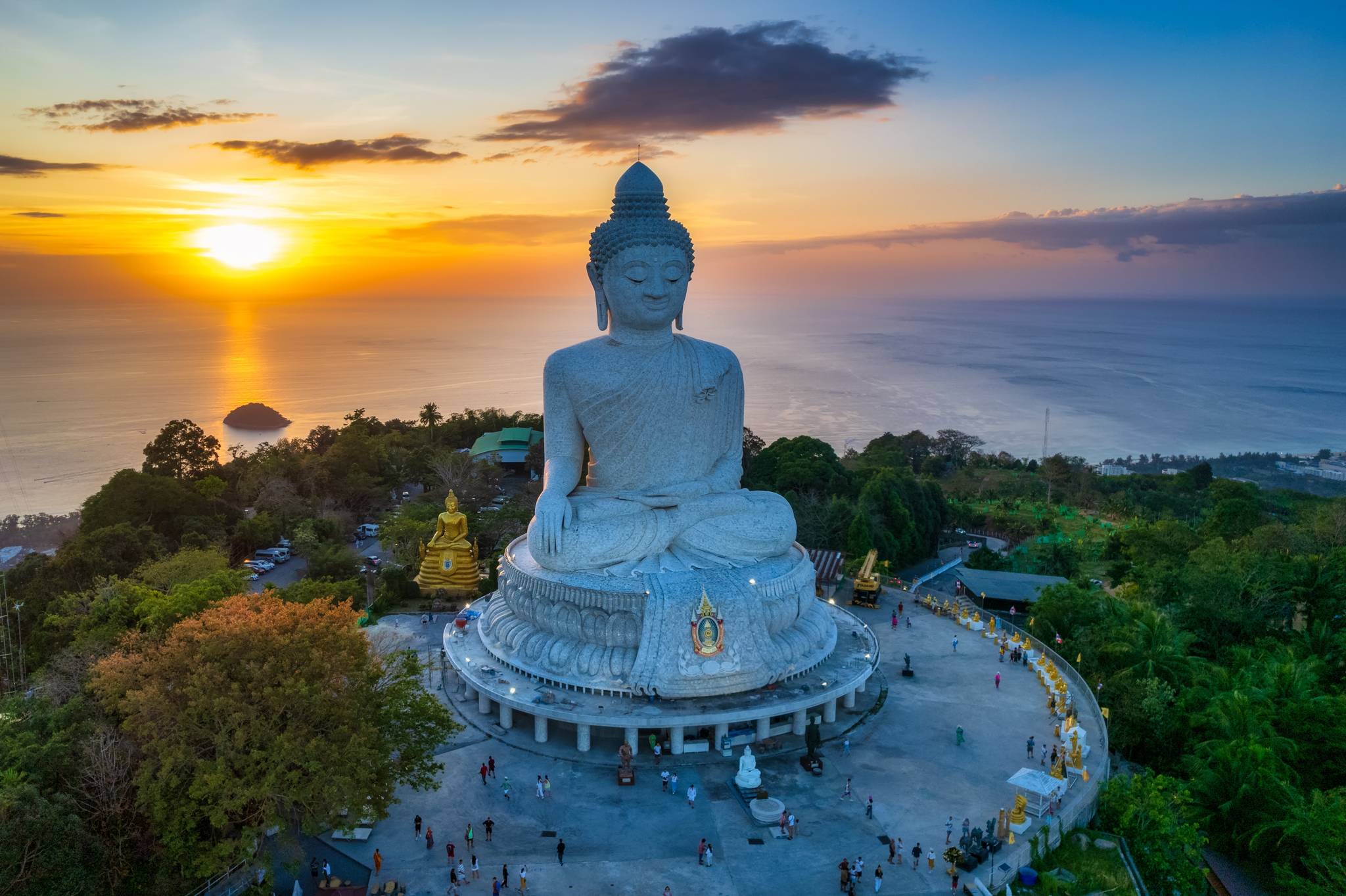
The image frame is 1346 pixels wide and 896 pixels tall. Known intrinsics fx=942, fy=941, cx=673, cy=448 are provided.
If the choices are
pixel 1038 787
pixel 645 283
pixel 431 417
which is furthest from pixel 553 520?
pixel 431 417

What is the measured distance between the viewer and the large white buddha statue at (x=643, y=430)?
19812 mm

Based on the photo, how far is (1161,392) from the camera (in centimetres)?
10794

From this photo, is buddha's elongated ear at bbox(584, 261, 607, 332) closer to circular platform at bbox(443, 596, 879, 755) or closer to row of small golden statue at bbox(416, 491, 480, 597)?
circular platform at bbox(443, 596, 879, 755)

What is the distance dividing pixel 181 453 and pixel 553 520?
26.9m

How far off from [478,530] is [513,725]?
14814 mm

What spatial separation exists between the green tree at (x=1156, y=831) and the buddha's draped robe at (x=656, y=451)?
8070 mm

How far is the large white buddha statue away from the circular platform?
251cm

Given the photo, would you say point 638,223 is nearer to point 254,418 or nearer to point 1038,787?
point 1038,787

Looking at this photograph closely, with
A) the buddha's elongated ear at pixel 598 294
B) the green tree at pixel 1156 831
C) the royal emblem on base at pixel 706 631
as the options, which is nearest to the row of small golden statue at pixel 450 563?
the buddha's elongated ear at pixel 598 294

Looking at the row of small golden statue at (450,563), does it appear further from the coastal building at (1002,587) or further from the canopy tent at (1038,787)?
the canopy tent at (1038,787)

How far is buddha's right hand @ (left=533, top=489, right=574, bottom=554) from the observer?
19.4 metres

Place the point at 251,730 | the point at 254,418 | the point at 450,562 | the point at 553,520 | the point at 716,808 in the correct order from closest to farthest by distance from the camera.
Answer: the point at 251,730, the point at 716,808, the point at 553,520, the point at 450,562, the point at 254,418

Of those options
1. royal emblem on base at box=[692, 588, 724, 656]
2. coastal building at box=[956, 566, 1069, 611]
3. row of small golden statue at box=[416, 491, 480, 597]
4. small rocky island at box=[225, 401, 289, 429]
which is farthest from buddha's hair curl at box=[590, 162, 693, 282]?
small rocky island at box=[225, 401, 289, 429]

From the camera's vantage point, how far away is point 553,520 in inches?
763
